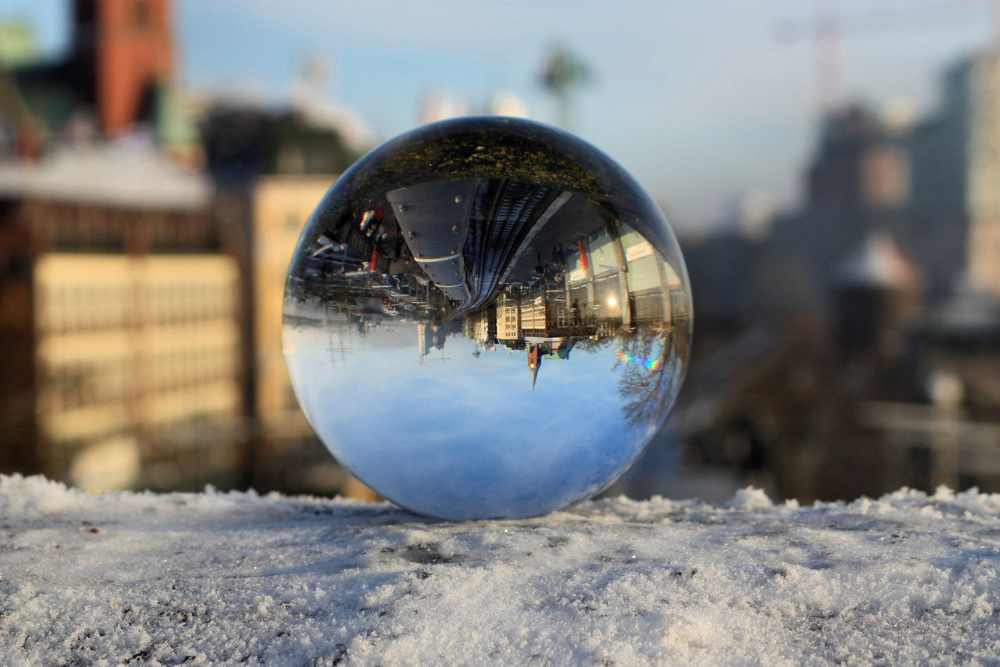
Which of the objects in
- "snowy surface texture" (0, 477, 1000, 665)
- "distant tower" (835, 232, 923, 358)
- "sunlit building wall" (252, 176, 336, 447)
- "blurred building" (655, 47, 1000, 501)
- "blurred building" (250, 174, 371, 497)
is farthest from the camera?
"distant tower" (835, 232, 923, 358)

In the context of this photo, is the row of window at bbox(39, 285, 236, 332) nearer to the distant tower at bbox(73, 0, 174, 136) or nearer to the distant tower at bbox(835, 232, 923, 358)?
the distant tower at bbox(73, 0, 174, 136)

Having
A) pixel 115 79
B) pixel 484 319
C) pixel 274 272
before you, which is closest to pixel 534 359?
pixel 484 319

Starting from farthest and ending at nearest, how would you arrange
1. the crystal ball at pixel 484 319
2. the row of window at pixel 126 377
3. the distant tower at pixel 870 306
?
the distant tower at pixel 870 306, the row of window at pixel 126 377, the crystal ball at pixel 484 319

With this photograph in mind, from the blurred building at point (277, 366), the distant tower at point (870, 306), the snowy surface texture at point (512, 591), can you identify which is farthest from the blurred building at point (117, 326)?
the distant tower at point (870, 306)

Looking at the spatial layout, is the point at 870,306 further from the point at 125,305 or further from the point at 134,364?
the point at 125,305

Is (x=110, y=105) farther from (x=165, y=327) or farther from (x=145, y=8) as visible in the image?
(x=165, y=327)

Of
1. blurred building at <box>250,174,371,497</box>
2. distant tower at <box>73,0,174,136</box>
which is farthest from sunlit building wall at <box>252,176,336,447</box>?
distant tower at <box>73,0,174,136</box>

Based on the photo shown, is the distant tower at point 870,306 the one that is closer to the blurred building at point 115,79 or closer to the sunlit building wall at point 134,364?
the sunlit building wall at point 134,364
